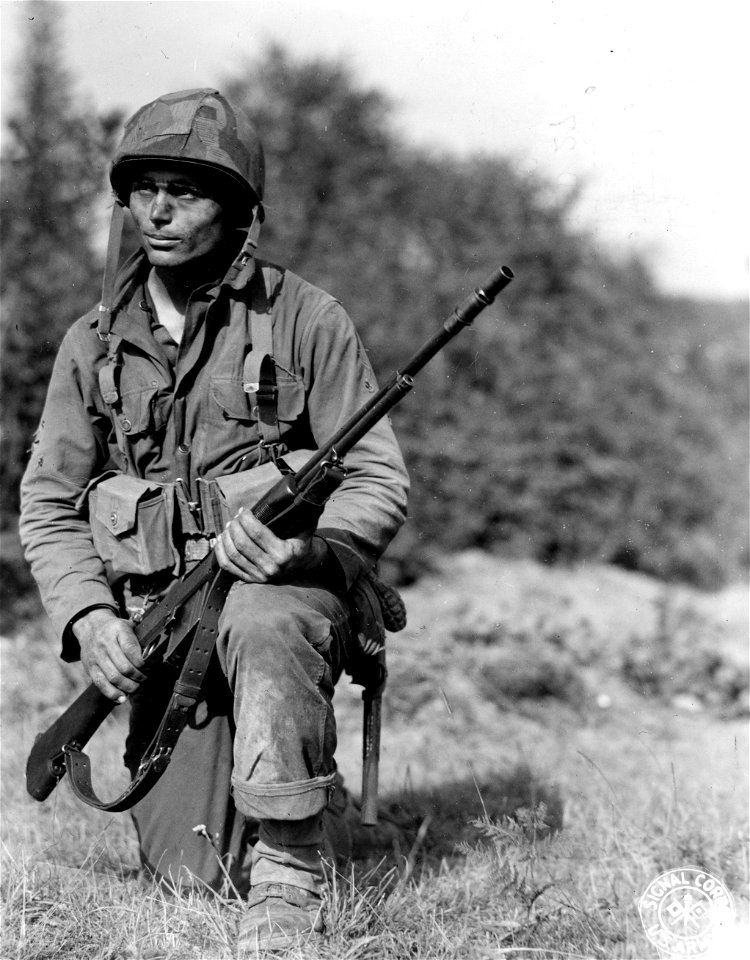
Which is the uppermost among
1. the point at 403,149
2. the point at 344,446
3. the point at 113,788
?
the point at 403,149

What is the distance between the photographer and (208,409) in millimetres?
3773

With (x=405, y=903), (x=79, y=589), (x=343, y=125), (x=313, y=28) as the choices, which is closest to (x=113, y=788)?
(x=79, y=589)

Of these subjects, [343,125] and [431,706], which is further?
[343,125]

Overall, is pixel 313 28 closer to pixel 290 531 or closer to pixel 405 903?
pixel 290 531

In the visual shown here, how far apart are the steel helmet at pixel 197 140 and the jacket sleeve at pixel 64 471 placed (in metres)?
0.63

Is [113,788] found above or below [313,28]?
below

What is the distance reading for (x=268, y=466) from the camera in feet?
12.0

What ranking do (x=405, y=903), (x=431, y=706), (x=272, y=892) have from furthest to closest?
(x=431, y=706)
(x=405, y=903)
(x=272, y=892)

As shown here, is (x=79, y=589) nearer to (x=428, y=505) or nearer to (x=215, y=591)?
(x=215, y=591)

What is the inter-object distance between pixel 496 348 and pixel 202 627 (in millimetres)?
6700

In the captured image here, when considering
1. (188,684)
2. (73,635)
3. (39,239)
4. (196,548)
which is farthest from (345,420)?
(39,239)

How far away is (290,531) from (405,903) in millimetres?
1215

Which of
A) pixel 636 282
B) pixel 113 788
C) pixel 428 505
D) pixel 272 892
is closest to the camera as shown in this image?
pixel 272 892

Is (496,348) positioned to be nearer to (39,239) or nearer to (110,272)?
(39,239)
